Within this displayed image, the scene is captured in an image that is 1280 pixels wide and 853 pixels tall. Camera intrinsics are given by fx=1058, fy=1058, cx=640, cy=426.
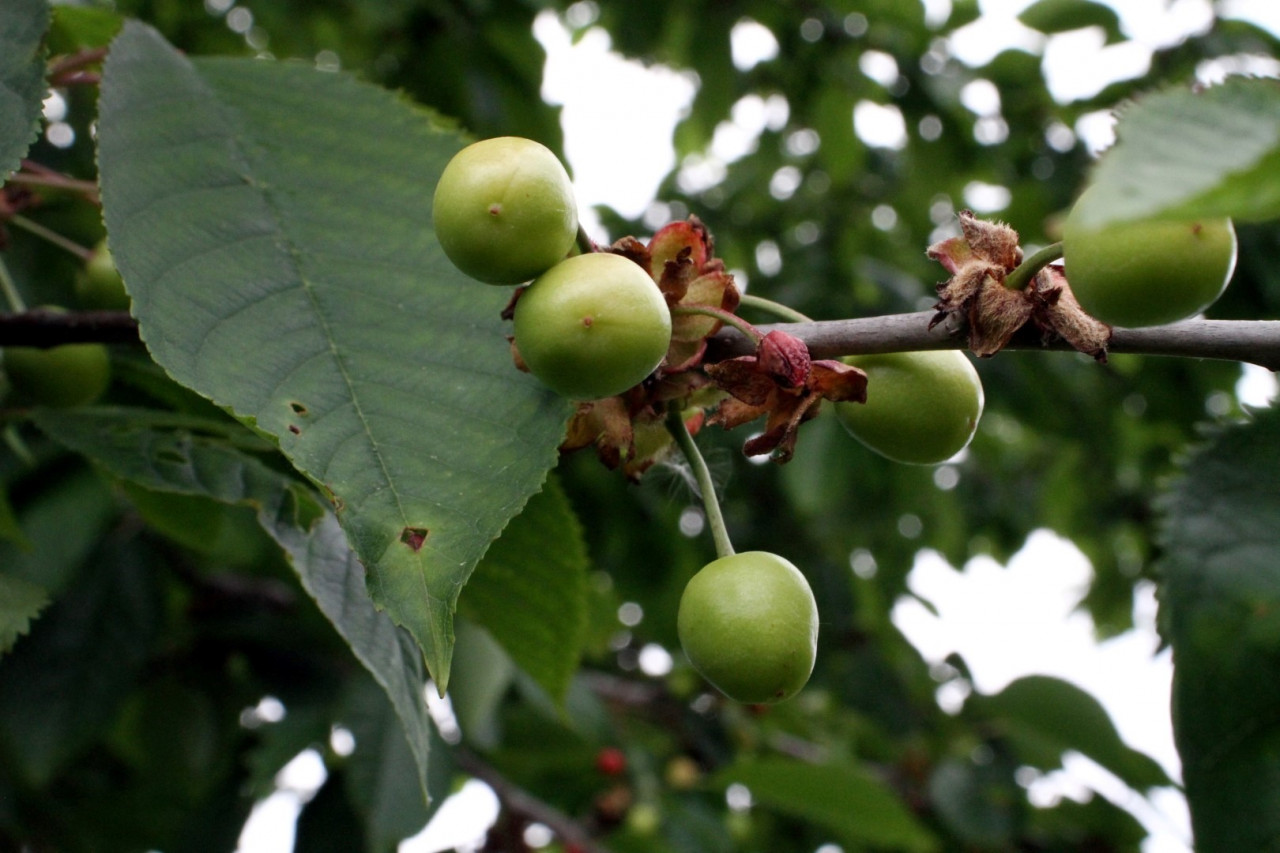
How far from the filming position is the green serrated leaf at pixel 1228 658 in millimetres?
956

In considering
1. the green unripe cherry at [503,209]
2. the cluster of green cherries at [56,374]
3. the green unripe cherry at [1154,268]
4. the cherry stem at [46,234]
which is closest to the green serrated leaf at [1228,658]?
the green unripe cherry at [1154,268]

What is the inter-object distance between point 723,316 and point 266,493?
1.94 ft

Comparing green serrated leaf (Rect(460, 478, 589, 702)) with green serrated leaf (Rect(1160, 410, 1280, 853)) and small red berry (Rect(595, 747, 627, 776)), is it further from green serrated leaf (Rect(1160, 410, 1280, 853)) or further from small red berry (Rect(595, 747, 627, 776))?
small red berry (Rect(595, 747, 627, 776))

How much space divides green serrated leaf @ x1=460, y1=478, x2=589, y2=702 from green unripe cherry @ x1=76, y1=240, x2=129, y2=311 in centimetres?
76

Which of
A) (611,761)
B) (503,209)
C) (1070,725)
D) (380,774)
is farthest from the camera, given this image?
(611,761)

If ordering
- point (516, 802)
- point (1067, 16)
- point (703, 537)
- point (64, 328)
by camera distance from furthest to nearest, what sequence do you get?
point (703, 537)
point (1067, 16)
point (516, 802)
point (64, 328)

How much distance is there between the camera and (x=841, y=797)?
3072 mm

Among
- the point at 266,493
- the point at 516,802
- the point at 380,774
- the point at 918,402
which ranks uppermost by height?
the point at 918,402

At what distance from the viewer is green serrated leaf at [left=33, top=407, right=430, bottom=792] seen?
43.1 inches

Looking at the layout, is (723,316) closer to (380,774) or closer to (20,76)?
(20,76)

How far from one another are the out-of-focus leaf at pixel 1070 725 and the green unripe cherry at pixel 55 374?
242cm

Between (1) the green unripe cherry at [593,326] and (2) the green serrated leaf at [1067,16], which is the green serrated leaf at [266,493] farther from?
(2) the green serrated leaf at [1067,16]

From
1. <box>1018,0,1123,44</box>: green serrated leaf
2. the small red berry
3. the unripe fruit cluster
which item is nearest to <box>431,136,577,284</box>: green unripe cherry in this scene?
the unripe fruit cluster

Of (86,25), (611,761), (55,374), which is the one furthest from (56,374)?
(611,761)
